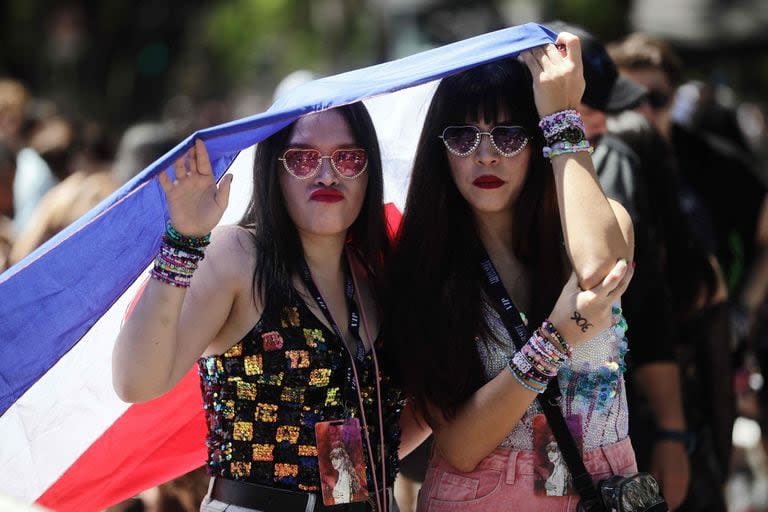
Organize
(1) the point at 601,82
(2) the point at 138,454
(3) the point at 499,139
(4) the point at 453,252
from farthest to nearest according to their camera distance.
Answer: (1) the point at 601,82, (2) the point at 138,454, (4) the point at 453,252, (3) the point at 499,139

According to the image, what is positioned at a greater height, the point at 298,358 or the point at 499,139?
the point at 499,139

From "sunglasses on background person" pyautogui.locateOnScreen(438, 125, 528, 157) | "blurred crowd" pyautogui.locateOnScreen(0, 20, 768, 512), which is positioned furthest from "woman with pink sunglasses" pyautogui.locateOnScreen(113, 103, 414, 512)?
"blurred crowd" pyautogui.locateOnScreen(0, 20, 768, 512)

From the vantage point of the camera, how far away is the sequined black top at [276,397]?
2.85 m

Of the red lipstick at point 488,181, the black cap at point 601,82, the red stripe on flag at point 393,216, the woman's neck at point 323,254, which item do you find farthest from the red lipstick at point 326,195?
the black cap at point 601,82

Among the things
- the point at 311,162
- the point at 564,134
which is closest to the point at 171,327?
the point at 311,162

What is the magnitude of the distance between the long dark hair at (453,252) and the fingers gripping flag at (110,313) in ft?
0.50

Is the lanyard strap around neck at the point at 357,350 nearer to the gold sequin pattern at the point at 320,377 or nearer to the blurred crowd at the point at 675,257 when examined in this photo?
the gold sequin pattern at the point at 320,377

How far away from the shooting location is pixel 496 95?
119 inches

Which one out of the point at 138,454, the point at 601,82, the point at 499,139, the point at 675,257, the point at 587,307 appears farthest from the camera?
the point at 675,257

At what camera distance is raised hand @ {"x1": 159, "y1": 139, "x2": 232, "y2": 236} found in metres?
2.63

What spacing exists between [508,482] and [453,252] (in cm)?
62

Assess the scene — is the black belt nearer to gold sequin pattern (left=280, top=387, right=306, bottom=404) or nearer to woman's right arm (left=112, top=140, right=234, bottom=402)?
gold sequin pattern (left=280, top=387, right=306, bottom=404)

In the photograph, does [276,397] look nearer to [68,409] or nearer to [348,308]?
[348,308]

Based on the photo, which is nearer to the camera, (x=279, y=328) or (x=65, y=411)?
(x=279, y=328)
